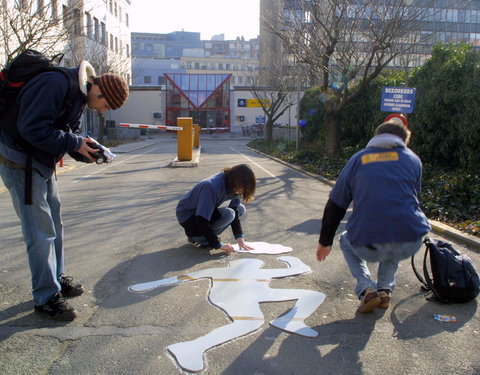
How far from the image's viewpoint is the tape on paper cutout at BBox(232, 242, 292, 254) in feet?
18.1

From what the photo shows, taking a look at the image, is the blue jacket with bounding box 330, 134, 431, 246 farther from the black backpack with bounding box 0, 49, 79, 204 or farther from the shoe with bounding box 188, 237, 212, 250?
the shoe with bounding box 188, 237, 212, 250

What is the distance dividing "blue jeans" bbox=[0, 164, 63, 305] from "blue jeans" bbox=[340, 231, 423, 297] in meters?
2.26

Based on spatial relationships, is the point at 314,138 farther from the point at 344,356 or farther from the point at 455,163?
the point at 344,356

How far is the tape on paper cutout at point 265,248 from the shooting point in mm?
5503

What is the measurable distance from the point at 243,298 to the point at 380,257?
123 cm

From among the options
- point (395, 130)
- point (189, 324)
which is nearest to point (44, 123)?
point (189, 324)

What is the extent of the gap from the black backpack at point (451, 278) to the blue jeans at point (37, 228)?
297cm

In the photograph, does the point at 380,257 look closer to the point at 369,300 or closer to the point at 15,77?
the point at 369,300

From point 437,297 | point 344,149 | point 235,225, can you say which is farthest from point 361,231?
point 344,149

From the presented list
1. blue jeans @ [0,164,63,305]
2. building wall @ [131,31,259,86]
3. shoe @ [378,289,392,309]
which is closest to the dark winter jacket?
blue jeans @ [0,164,63,305]

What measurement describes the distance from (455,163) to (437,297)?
8.45 metres

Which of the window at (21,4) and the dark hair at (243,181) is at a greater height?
the window at (21,4)

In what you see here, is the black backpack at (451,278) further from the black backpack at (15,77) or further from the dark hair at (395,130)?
the black backpack at (15,77)

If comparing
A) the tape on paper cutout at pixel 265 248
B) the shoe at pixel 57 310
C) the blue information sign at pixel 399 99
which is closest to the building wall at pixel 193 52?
the blue information sign at pixel 399 99
